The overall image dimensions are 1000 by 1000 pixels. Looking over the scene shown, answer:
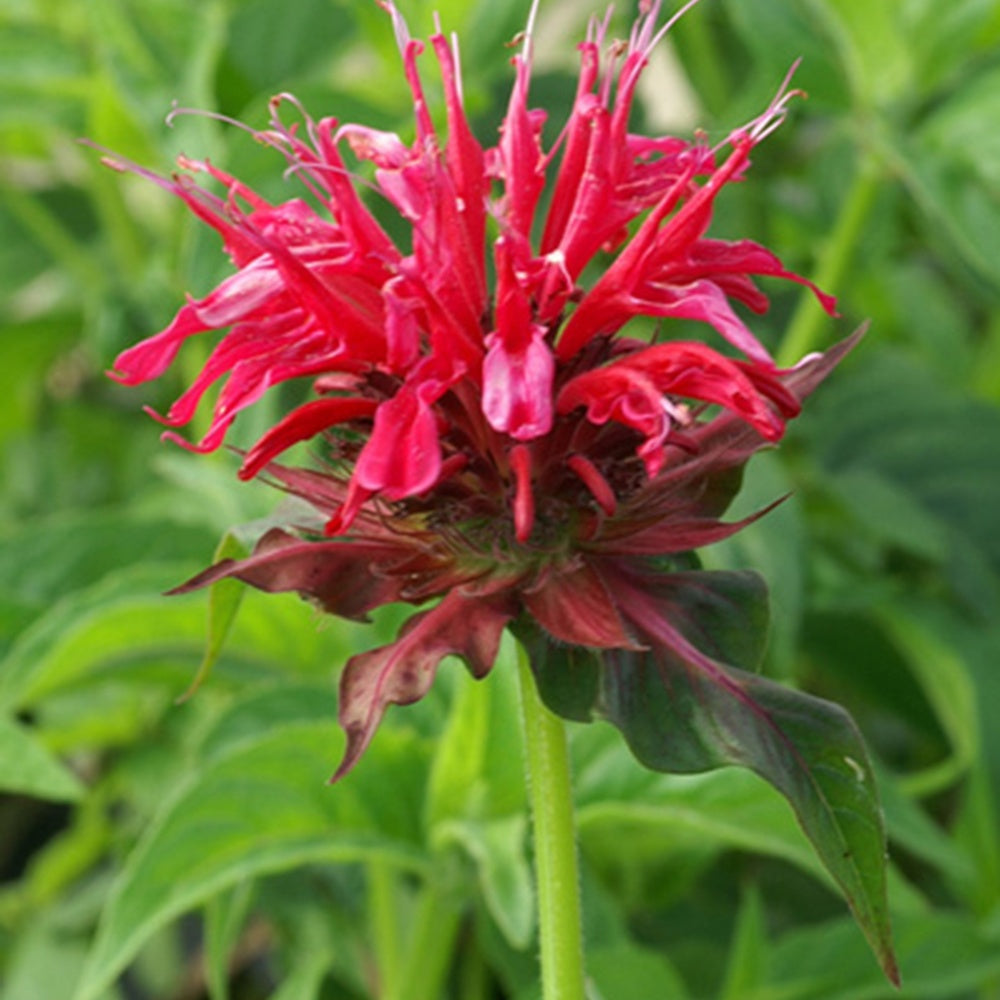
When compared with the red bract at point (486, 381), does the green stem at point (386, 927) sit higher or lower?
lower

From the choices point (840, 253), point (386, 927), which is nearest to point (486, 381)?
point (386, 927)

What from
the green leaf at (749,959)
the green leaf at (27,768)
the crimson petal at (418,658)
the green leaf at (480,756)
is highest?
the crimson petal at (418,658)

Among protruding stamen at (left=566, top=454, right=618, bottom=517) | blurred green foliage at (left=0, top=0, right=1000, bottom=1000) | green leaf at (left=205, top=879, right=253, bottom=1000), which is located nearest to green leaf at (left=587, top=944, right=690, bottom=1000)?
blurred green foliage at (left=0, top=0, right=1000, bottom=1000)

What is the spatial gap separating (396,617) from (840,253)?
28 cm

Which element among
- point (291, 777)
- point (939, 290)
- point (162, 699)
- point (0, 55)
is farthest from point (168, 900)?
point (939, 290)

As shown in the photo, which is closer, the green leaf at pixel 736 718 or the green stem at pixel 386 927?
the green leaf at pixel 736 718

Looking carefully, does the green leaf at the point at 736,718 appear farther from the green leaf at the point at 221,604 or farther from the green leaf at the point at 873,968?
the green leaf at the point at 873,968

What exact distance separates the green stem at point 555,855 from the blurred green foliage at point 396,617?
8cm

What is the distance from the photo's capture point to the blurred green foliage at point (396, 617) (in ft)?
1.72

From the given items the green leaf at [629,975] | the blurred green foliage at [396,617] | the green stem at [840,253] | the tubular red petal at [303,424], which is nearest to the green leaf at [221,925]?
the blurred green foliage at [396,617]

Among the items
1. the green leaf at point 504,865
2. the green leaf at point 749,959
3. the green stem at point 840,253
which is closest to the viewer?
the green leaf at point 504,865

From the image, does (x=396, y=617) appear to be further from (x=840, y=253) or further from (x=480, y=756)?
(x=840, y=253)

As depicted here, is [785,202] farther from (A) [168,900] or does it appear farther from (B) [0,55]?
(A) [168,900]

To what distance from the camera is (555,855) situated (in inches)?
14.5
